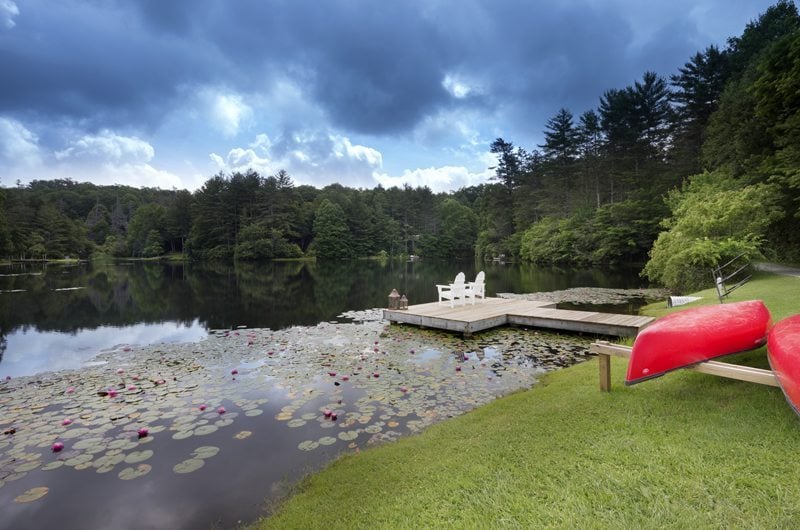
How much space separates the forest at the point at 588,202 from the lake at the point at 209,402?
37.7 feet

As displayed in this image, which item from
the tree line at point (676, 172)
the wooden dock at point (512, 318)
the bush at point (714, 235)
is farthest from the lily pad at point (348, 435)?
the tree line at point (676, 172)

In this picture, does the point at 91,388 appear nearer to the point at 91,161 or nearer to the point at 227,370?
the point at 227,370

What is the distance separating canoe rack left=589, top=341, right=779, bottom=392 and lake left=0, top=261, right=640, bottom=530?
197 centimetres

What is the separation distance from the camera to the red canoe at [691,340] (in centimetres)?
361

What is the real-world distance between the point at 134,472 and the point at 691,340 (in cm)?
583

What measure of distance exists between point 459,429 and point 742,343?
9.75 feet

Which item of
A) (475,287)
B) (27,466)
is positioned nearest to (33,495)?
(27,466)

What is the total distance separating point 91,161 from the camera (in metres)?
43.6

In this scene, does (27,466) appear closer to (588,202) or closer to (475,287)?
(475,287)

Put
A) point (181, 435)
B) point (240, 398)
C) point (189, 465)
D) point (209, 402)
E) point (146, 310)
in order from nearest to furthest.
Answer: point (189, 465), point (181, 435), point (209, 402), point (240, 398), point (146, 310)

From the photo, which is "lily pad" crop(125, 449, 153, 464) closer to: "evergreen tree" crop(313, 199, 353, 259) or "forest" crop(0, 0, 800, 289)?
"forest" crop(0, 0, 800, 289)

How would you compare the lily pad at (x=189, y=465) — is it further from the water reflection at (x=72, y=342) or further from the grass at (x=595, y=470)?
the water reflection at (x=72, y=342)

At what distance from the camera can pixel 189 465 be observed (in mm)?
4305

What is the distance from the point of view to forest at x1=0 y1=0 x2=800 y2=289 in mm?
15398
